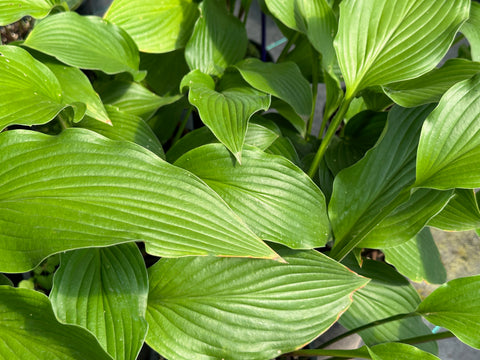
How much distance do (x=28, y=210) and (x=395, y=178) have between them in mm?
523

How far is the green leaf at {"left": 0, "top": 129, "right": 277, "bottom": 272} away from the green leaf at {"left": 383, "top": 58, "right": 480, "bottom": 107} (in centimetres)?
35

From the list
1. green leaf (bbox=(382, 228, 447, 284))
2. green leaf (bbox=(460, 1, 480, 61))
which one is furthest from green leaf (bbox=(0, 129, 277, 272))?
green leaf (bbox=(460, 1, 480, 61))

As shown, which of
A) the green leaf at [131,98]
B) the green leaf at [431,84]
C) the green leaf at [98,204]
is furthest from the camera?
the green leaf at [131,98]

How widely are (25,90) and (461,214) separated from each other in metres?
0.69

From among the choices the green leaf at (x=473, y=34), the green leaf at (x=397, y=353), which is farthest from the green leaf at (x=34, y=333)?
the green leaf at (x=473, y=34)

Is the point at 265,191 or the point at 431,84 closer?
the point at 265,191

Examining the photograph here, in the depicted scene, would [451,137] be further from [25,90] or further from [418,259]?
[25,90]

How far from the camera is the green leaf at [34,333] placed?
0.55 meters

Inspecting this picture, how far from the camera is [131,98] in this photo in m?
0.92

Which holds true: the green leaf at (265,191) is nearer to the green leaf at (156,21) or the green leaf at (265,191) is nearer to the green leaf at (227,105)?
the green leaf at (227,105)

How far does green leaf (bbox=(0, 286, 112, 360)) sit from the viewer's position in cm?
55

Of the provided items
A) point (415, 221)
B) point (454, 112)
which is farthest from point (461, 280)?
point (454, 112)

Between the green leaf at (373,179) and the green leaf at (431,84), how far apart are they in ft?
0.09

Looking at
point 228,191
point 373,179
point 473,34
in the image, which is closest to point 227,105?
point 228,191
